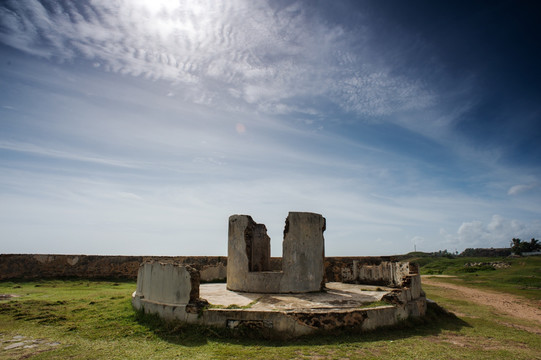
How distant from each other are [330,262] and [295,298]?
558 cm

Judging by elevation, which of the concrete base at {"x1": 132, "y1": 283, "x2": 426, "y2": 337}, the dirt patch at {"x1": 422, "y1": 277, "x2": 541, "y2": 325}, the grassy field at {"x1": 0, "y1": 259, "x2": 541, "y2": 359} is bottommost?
the dirt patch at {"x1": 422, "y1": 277, "x2": 541, "y2": 325}

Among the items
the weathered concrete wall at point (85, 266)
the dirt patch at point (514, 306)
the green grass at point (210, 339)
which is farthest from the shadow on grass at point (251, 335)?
the weathered concrete wall at point (85, 266)

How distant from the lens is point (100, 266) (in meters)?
14.8

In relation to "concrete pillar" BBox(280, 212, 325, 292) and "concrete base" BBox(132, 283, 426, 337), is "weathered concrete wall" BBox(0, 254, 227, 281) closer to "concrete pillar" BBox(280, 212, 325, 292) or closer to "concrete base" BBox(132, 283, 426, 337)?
"concrete pillar" BBox(280, 212, 325, 292)

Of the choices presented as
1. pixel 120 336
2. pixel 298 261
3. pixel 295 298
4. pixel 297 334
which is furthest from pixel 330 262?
pixel 120 336

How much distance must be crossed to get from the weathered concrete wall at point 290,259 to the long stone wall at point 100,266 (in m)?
3.88

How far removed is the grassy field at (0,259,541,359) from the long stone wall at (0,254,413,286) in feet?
15.8

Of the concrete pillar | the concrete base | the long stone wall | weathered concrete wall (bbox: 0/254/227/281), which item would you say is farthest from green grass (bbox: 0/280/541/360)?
weathered concrete wall (bbox: 0/254/227/281)

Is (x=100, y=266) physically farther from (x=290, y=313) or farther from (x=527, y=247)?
(x=527, y=247)

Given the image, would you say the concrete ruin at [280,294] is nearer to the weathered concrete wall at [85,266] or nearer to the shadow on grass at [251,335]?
the shadow on grass at [251,335]

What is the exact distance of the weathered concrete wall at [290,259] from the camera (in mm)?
8664

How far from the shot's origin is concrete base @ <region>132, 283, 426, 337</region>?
19.5 ft

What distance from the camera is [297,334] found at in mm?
5895

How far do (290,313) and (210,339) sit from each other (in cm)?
142
